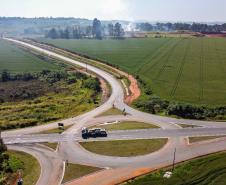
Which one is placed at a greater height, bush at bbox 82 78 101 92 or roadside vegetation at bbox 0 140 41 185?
bush at bbox 82 78 101 92

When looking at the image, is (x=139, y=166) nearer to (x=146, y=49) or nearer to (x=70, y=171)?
(x=70, y=171)

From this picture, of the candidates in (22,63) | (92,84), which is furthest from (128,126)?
(22,63)

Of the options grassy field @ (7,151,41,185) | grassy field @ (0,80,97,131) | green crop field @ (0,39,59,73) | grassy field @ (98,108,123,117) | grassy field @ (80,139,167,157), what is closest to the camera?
grassy field @ (7,151,41,185)

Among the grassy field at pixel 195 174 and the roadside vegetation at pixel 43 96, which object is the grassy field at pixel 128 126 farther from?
the grassy field at pixel 195 174

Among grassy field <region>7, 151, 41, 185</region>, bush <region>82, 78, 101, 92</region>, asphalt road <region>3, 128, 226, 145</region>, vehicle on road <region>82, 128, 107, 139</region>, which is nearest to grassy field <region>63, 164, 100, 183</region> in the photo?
grassy field <region>7, 151, 41, 185</region>

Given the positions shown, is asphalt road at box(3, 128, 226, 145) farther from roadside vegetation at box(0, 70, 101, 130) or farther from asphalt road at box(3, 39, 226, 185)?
roadside vegetation at box(0, 70, 101, 130)

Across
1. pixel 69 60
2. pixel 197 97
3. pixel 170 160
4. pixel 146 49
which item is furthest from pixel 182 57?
pixel 170 160

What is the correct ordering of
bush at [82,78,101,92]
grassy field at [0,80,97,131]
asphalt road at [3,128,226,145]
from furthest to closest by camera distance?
bush at [82,78,101,92] < grassy field at [0,80,97,131] < asphalt road at [3,128,226,145]
